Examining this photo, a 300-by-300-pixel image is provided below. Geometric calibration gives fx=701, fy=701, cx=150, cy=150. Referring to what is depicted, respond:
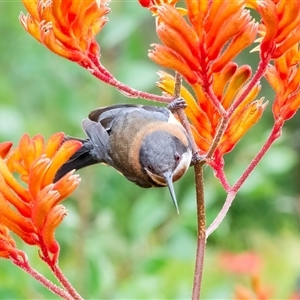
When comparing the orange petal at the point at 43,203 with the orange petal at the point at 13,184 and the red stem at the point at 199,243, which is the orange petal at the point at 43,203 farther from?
the red stem at the point at 199,243

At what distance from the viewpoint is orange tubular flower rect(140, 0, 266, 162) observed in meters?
1.55

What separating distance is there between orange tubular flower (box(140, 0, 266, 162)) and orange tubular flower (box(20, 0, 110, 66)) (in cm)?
14

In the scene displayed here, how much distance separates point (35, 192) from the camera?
5.41ft

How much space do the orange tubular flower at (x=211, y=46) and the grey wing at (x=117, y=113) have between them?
38.2 inches

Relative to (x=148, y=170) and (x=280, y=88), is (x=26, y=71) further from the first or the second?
(x=280, y=88)

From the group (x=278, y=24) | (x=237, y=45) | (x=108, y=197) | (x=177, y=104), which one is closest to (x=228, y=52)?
(x=237, y=45)

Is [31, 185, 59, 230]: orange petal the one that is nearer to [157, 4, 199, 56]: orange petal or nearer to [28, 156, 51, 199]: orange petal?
[28, 156, 51, 199]: orange petal

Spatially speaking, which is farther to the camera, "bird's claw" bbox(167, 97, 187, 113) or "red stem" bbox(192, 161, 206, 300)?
"bird's claw" bbox(167, 97, 187, 113)

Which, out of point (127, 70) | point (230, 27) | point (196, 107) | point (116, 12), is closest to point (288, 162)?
point (127, 70)

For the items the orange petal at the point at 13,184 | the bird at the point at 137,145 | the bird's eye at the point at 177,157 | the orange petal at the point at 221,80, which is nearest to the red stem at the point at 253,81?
the orange petal at the point at 221,80

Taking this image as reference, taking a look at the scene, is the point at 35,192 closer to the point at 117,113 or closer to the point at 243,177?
the point at 243,177

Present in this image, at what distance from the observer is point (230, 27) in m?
1.55

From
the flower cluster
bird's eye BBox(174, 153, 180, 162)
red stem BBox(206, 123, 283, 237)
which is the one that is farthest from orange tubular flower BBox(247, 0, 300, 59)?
bird's eye BBox(174, 153, 180, 162)

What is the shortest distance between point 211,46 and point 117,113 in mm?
1250
